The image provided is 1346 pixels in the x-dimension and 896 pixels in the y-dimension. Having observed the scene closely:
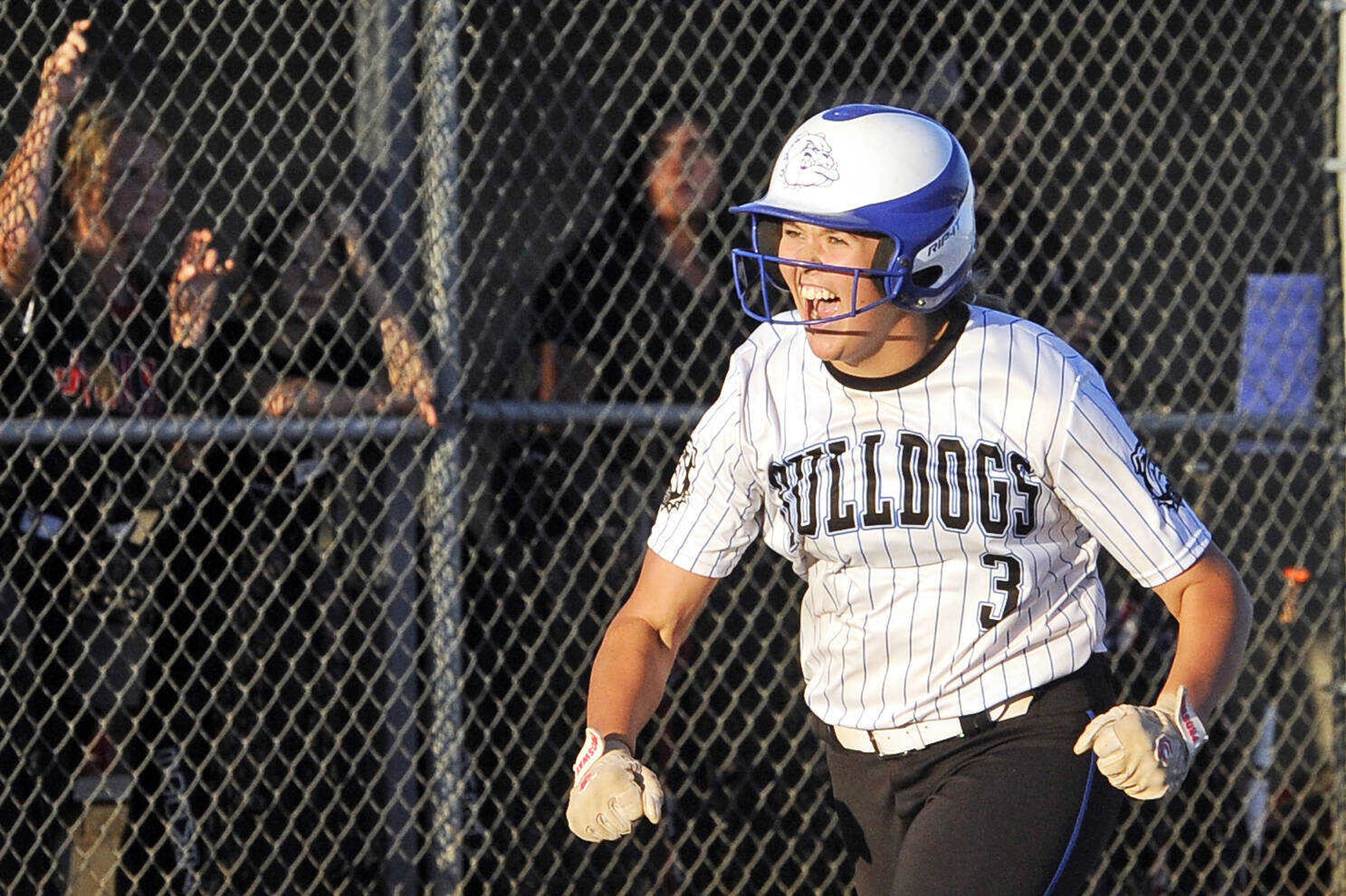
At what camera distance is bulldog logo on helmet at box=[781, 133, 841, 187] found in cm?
260

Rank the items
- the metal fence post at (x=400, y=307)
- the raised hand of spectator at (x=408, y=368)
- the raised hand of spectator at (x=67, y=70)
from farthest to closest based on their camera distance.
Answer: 1. the metal fence post at (x=400, y=307)
2. the raised hand of spectator at (x=408, y=368)
3. the raised hand of spectator at (x=67, y=70)

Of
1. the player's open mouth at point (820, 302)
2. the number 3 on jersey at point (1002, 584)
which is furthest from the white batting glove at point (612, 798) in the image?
the player's open mouth at point (820, 302)

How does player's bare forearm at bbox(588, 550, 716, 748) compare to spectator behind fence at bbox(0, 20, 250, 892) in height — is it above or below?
above

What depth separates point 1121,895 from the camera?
4922 mm

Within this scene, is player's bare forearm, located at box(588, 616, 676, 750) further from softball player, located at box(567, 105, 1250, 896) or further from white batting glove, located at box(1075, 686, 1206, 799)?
white batting glove, located at box(1075, 686, 1206, 799)

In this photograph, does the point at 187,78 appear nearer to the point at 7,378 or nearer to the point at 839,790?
the point at 7,378

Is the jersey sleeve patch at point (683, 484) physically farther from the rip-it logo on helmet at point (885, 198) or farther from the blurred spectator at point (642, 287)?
the blurred spectator at point (642, 287)

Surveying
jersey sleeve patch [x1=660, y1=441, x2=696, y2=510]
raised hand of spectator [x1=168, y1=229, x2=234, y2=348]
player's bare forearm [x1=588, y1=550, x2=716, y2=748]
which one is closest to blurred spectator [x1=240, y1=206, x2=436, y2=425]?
raised hand of spectator [x1=168, y1=229, x2=234, y2=348]

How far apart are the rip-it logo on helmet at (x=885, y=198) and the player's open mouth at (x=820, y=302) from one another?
0.02m

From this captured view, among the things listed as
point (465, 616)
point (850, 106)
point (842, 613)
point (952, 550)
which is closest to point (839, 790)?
point (842, 613)

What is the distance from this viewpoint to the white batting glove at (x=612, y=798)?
2293mm

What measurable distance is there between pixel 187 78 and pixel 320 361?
7.37ft

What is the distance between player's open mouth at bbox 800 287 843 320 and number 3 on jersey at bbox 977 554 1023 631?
466 millimetres

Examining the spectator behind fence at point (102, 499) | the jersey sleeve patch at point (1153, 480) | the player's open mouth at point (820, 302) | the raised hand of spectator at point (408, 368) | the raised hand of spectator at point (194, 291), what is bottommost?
the spectator behind fence at point (102, 499)
